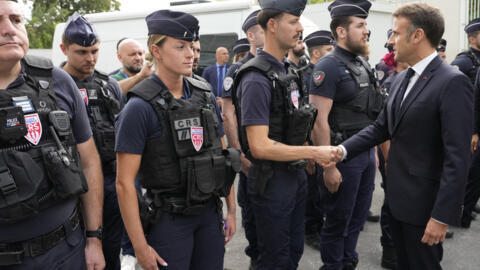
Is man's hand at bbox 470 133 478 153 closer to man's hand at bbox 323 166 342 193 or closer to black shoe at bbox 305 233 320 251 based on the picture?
black shoe at bbox 305 233 320 251

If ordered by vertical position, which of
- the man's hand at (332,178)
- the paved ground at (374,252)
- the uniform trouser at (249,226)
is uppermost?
the man's hand at (332,178)

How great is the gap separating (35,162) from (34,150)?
54 mm

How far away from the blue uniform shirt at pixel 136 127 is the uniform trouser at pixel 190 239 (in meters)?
0.42

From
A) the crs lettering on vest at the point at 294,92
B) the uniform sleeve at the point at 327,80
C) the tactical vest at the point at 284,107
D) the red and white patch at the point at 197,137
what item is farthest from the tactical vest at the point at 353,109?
the red and white patch at the point at 197,137

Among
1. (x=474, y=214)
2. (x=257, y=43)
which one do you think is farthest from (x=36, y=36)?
(x=474, y=214)

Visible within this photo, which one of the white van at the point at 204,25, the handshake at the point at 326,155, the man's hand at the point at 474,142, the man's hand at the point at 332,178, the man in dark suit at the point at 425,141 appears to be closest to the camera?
the man in dark suit at the point at 425,141

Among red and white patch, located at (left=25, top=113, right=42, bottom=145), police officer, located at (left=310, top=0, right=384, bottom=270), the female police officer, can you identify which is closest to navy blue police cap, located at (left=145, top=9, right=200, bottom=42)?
the female police officer

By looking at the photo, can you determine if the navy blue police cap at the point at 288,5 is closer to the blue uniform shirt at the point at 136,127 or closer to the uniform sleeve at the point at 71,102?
the blue uniform shirt at the point at 136,127

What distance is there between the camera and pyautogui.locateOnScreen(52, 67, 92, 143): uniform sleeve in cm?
194

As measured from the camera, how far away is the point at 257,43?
457cm

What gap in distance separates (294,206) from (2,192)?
1.87 meters

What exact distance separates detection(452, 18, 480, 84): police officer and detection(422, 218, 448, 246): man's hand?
14.6 feet

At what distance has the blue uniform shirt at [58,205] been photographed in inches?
67.1

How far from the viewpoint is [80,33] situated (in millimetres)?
3217
